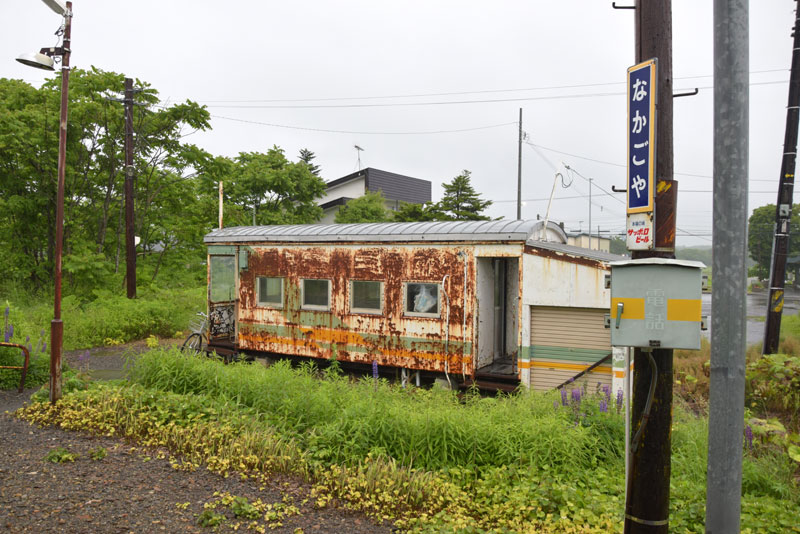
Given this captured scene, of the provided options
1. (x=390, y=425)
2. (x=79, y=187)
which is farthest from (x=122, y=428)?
(x=79, y=187)

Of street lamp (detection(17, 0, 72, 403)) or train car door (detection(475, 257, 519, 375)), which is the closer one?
street lamp (detection(17, 0, 72, 403))

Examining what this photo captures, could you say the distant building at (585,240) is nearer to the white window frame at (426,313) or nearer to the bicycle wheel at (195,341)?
the white window frame at (426,313)

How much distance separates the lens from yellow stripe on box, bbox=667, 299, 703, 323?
10.9 feet

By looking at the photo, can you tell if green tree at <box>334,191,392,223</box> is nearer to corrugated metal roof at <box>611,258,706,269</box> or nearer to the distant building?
the distant building

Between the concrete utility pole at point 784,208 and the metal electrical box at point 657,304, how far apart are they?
24.9 feet

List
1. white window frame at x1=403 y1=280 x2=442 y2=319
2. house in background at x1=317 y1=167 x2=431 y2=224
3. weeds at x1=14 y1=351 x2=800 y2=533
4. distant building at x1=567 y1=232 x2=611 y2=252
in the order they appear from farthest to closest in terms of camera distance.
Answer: house in background at x1=317 y1=167 x2=431 y2=224, distant building at x1=567 y1=232 x2=611 y2=252, white window frame at x1=403 y1=280 x2=442 y2=319, weeds at x1=14 y1=351 x2=800 y2=533

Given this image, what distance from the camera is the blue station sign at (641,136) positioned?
3529 mm

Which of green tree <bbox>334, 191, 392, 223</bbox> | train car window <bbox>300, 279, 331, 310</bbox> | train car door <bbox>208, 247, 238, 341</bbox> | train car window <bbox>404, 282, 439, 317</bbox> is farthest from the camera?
green tree <bbox>334, 191, 392, 223</bbox>

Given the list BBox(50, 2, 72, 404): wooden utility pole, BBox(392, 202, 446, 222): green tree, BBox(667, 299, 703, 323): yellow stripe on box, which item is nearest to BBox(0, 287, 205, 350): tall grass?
BBox(50, 2, 72, 404): wooden utility pole

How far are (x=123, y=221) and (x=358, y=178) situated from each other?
57.8 feet

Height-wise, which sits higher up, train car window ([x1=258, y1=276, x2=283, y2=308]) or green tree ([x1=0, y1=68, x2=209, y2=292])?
green tree ([x1=0, y1=68, x2=209, y2=292])

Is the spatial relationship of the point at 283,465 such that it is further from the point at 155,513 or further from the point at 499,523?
the point at 499,523

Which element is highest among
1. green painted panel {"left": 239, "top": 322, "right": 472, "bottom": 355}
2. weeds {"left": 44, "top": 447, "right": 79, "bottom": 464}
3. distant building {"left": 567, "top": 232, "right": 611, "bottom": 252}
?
distant building {"left": 567, "top": 232, "right": 611, "bottom": 252}

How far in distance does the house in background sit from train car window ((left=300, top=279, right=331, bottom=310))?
21768 millimetres
